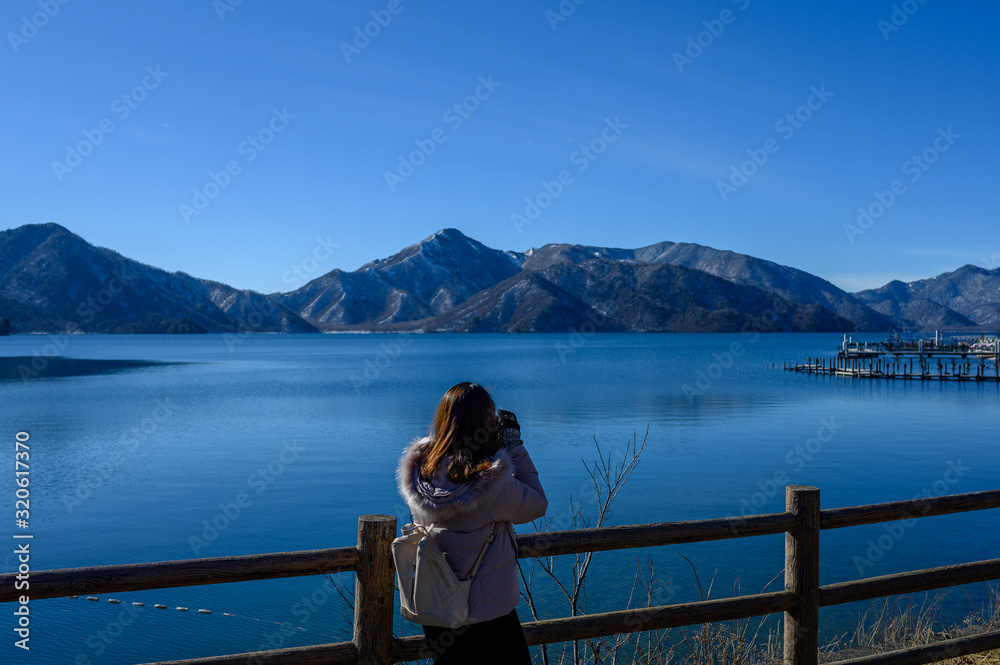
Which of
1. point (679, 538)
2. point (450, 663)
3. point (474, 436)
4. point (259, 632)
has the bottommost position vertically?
point (259, 632)

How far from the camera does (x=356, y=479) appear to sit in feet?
75.6

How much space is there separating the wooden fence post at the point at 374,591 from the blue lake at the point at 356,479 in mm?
7416

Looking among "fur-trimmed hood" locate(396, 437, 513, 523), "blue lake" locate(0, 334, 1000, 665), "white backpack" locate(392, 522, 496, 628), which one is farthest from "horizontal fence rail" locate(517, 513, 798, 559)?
"blue lake" locate(0, 334, 1000, 665)

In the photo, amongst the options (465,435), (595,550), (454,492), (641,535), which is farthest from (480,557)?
(641,535)

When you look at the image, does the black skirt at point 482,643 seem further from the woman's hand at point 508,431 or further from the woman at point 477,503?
the woman's hand at point 508,431

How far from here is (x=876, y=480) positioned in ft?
73.4

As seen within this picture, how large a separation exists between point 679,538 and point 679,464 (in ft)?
71.2

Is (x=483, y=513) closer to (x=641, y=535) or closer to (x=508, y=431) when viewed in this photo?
(x=508, y=431)

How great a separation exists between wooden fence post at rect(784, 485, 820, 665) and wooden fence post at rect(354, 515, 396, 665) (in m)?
2.41

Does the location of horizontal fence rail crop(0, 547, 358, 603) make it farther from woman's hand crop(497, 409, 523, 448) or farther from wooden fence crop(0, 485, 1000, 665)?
woman's hand crop(497, 409, 523, 448)

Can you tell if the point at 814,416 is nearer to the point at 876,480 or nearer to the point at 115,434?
the point at 876,480

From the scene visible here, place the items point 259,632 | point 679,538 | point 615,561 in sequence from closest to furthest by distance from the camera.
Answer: point 679,538
point 259,632
point 615,561

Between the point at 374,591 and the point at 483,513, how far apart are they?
93 cm

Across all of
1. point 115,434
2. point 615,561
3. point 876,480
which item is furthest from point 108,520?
point 876,480
